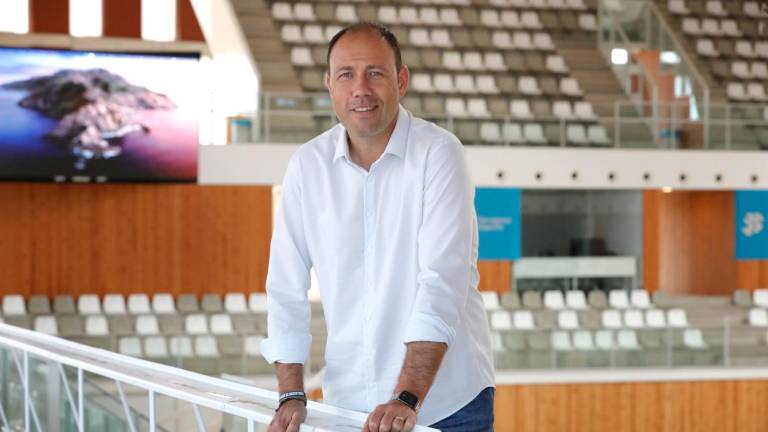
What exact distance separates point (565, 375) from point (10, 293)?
771 cm

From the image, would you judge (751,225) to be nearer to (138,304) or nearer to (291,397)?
(138,304)

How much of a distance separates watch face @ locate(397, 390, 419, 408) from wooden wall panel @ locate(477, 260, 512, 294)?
14.5 meters

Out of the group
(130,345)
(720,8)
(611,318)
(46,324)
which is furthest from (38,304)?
(720,8)

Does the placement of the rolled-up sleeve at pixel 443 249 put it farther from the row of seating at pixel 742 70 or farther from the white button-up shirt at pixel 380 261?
the row of seating at pixel 742 70

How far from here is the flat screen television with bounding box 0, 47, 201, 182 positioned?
42.9 feet

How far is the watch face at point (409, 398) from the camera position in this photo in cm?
184


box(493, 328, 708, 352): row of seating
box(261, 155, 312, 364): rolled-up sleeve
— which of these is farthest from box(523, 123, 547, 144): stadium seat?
box(261, 155, 312, 364): rolled-up sleeve

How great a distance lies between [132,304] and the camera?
14141mm

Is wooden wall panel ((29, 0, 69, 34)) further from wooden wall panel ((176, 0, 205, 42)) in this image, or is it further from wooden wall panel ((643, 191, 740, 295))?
wooden wall panel ((643, 191, 740, 295))

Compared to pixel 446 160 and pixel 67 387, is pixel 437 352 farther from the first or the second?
pixel 67 387

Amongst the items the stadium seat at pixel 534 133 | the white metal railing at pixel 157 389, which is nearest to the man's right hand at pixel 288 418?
the white metal railing at pixel 157 389

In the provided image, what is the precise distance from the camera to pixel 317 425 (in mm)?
1792

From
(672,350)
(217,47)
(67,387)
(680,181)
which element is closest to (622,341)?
(672,350)

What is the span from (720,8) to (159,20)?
9523mm
